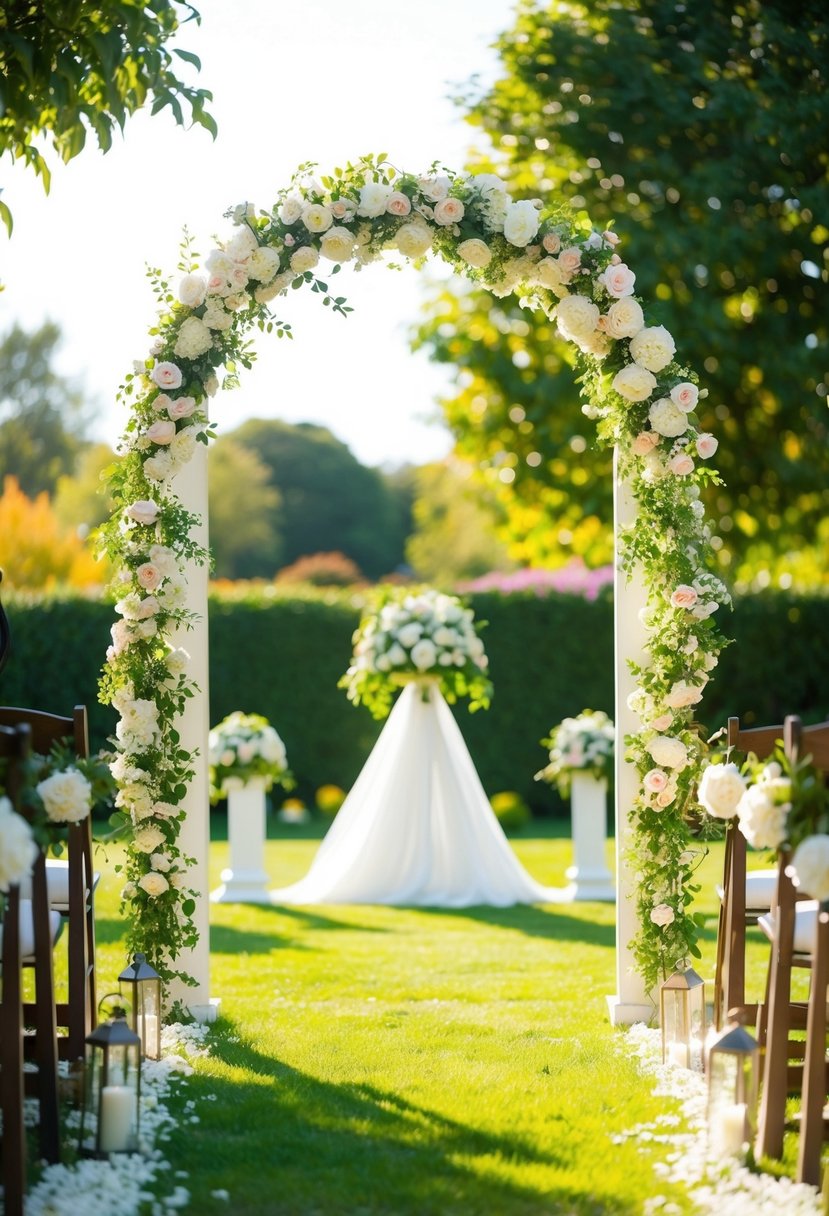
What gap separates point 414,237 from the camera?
5.16m

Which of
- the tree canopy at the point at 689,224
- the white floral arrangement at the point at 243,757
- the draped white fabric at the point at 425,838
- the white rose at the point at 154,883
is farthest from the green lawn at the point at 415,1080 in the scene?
the tree canopy at the point at 689,224

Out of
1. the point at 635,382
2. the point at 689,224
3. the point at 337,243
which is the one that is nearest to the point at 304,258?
the point at 337,243

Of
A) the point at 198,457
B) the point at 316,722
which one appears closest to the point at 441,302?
the point at 316,722

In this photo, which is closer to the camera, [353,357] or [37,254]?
[37,254]

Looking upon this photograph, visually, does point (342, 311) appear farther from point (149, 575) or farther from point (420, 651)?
point (420, 651)

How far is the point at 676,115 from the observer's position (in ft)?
43.6

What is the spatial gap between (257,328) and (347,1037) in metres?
2.73

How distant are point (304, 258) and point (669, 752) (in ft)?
7.51

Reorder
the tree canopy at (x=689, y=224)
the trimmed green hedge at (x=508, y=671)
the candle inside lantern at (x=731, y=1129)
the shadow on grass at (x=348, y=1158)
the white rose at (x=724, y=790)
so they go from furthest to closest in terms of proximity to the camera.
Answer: the trimmed green hedge at (x=508, y=671), the tree canopy at (x=689, y=224), the white rose at (x=724, y=790), the candle inside lantern at (x=731, y=1129), the shadow on grass at (x=348, y=1158)

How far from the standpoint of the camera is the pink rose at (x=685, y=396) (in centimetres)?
508

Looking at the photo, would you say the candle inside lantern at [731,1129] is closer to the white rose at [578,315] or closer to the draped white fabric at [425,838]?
the white rose at [578,315]

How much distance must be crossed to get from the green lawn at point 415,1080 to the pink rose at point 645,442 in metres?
2.20

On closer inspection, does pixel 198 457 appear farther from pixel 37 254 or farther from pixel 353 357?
pixel 353 357

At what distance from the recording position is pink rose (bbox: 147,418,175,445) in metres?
5.12
